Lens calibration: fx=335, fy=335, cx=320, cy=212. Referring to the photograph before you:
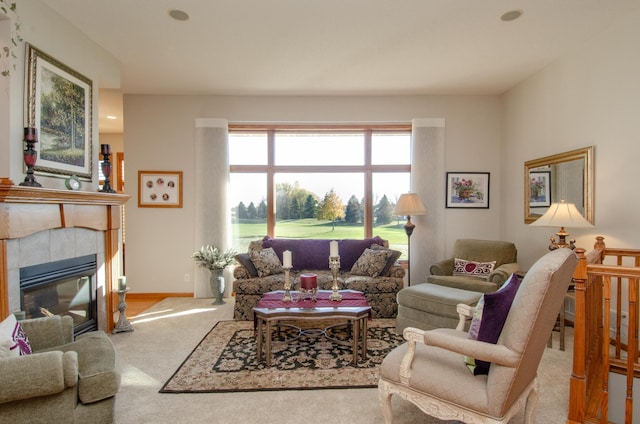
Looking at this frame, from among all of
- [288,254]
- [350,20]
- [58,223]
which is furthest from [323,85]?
[58,223]

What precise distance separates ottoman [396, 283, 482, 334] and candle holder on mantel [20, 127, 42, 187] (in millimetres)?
3429

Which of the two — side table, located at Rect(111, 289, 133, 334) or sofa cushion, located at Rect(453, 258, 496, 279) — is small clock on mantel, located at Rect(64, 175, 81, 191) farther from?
sofa cushion, located at Rect(453, 258, 496, 279)

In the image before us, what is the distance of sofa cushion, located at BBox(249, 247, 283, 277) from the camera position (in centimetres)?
418

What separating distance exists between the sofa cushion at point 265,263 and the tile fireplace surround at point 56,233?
1.58 metres

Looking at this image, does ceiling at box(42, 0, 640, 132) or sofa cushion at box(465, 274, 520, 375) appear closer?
sofa cushion at box(465, 274, 520, 375)

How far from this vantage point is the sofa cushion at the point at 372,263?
13.9 ft

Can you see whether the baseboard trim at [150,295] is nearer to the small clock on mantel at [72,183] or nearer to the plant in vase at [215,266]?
the plant in vase at [215,266]

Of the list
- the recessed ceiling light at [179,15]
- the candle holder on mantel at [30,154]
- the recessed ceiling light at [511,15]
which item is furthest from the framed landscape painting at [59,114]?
the recessed ceiling light at [511,15]

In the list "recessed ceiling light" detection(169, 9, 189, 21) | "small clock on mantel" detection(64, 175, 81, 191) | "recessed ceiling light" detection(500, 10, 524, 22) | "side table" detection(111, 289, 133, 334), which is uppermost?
"recessed ceiling light" detection(500, 10, 524, 22)

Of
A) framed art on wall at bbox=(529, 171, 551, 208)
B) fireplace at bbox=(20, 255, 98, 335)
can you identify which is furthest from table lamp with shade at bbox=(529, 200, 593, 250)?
fireplace at bbox=(20, 255, 98, 335)

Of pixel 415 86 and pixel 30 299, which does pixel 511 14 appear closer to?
pixel 415 86

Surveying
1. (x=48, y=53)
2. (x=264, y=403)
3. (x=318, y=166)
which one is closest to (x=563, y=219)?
A: (x=264, y=403)

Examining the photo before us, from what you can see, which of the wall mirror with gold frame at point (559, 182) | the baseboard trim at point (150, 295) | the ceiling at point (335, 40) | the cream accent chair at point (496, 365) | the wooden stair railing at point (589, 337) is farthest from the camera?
the baseboard trim at point (150, 295)

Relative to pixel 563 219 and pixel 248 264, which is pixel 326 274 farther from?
pixel 563 219
